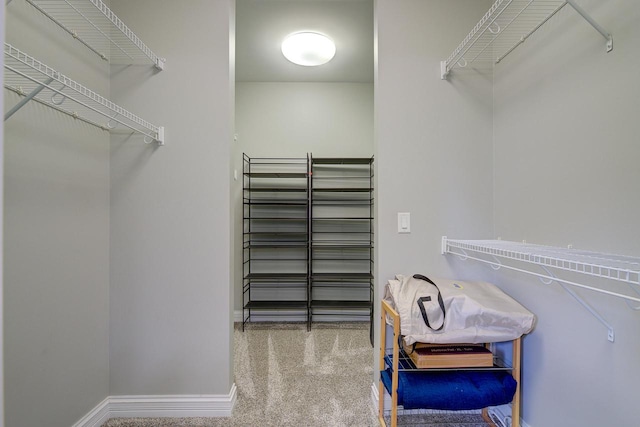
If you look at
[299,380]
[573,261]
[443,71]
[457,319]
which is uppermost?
[443,71]

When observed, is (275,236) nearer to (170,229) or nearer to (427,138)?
(170,229)

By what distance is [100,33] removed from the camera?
148 cm

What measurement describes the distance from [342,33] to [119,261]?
2.30 metres

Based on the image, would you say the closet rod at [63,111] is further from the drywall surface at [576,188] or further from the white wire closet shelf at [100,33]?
the drywall surface at [576,188]

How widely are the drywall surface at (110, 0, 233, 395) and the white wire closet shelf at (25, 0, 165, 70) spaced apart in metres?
0.07

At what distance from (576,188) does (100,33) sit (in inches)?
93.2

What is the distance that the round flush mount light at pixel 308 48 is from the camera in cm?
222

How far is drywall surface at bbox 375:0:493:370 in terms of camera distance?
5.32ft

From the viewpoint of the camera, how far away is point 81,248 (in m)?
1.44

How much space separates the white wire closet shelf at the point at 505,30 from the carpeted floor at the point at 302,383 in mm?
1970

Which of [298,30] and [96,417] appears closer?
[96,417]

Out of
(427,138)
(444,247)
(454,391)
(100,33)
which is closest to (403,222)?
(444,247)

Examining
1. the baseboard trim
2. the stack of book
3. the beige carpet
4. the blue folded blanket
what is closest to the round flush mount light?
the stack of book

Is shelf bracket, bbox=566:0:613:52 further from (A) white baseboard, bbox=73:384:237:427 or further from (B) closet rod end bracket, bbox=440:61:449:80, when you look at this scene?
(A) white baseboard, bbox=73:384:237:427
